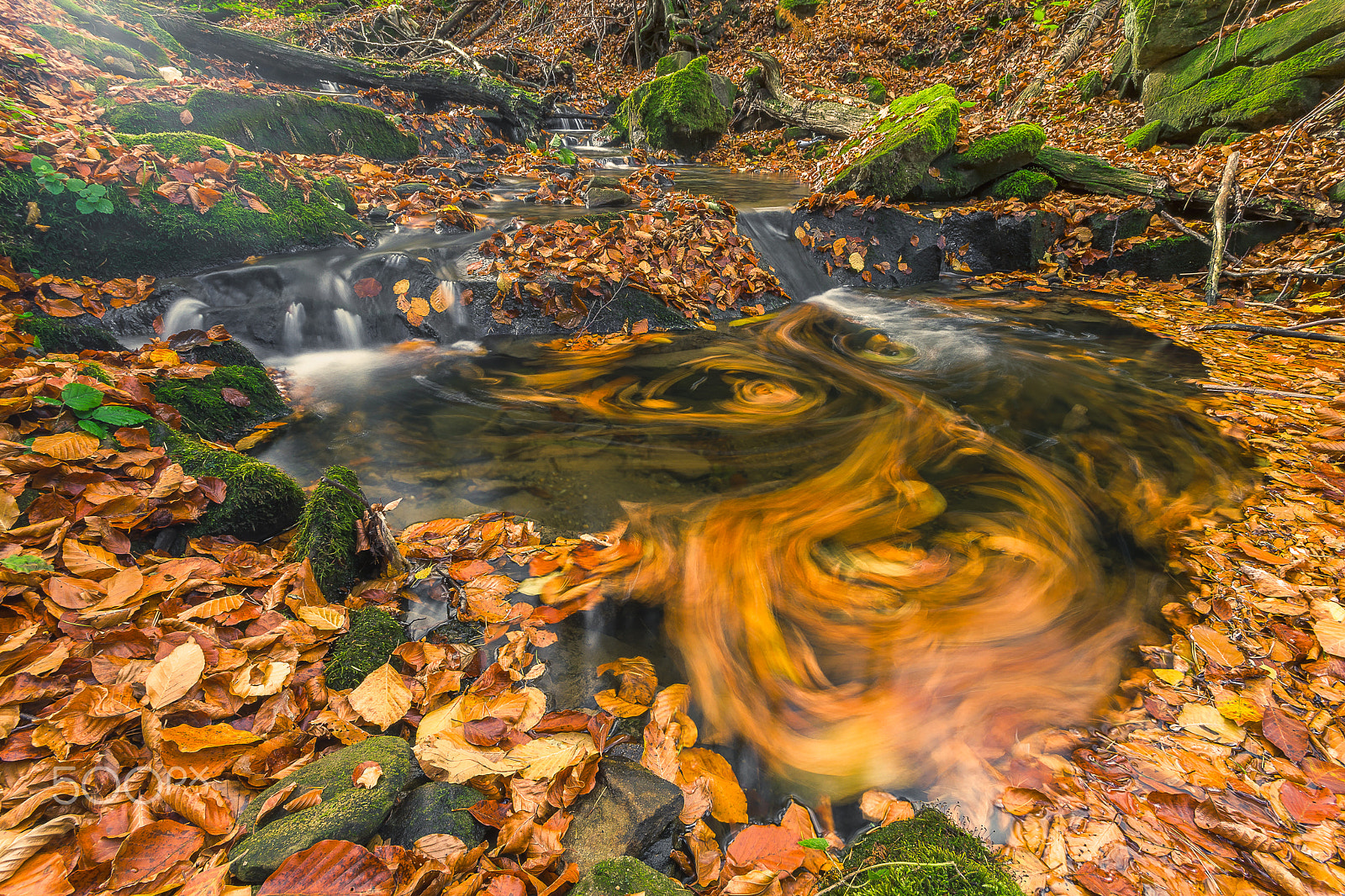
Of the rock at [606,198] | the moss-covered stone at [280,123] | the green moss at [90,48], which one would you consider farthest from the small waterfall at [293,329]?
the green moss at [90,48]

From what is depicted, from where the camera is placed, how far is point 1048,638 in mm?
2273

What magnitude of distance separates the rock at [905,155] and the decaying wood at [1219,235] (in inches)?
118

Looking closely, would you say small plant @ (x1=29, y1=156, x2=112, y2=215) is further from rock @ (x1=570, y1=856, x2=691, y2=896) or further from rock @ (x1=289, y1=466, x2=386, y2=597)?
rock @ (x1=570, y1=856, x2=691, y2=896)

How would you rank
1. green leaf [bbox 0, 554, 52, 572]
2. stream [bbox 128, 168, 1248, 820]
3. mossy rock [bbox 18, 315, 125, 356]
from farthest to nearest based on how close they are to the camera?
mossy rock [bbox 18, 315, 125, 356], stream [bbox 128, 168, 1248, 820], green leaf [bbox 0, 554, 52, 572]

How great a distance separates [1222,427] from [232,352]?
7.23 metres

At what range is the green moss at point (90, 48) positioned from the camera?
6.72m

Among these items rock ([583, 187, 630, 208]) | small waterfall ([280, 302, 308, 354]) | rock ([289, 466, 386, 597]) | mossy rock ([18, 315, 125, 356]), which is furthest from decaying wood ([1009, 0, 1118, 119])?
mossy rock ([18, 315, 125, 356])

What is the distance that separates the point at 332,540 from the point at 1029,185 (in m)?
8.95

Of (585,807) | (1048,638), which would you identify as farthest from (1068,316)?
(585,807)

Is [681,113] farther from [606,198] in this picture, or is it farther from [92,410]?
[92,410]

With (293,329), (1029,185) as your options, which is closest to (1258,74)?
(1029,185)

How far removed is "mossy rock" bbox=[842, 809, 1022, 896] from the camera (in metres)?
1.28

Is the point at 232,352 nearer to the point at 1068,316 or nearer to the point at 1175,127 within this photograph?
the point at 1068,316

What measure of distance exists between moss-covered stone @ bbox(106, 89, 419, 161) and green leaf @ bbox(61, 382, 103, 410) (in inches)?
206
